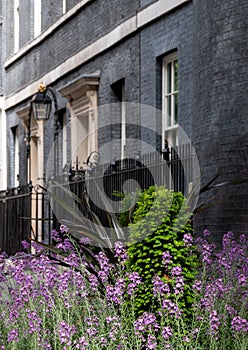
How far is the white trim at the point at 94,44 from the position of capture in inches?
689

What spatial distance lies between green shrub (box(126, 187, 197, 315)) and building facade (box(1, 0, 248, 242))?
2.55 meters

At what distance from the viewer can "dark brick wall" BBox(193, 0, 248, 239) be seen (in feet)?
43.2

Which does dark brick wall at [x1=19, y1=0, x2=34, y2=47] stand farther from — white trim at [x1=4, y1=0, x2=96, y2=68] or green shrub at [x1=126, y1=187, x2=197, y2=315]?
green shrub at [x1=126, y1=187, x2=197, y2=315]

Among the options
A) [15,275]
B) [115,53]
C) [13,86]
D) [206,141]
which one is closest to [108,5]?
[115,53]

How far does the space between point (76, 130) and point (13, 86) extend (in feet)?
24.5

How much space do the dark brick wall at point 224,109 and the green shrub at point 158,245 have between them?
385 cm

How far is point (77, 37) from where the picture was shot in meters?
22.8

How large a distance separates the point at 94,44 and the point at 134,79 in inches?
111

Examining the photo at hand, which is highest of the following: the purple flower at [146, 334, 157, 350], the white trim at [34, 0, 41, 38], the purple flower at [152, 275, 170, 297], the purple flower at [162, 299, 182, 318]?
the white trim at [34, 0, 41, 38]

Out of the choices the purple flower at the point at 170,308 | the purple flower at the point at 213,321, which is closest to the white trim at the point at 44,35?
the purple flower at the point at 170,308

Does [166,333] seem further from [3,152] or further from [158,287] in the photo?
A: [3,152]

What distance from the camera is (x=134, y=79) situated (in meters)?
18.7

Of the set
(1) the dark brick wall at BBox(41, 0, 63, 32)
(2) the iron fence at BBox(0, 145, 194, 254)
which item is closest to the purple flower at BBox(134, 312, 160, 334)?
(2) the iron fence at BBox(0, 145, 194, 254)

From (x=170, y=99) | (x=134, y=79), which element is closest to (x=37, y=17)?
(x=134, y=79)
